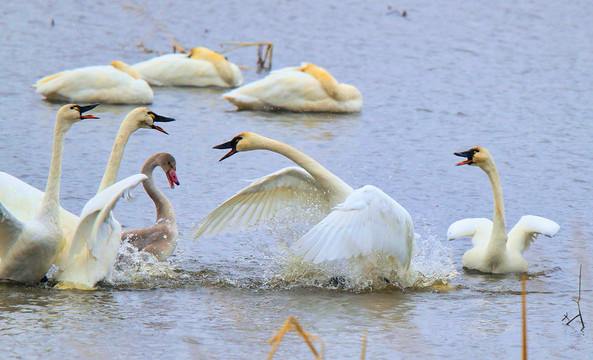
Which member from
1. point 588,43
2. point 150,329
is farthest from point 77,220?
point 588,43

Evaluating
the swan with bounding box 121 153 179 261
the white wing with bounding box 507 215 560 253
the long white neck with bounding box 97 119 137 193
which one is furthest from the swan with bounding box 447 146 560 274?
the long white neck with bounding box 97 119 137 193

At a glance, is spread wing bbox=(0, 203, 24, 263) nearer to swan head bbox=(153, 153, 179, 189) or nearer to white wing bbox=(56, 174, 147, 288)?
white wing bbox=(56, 174, 147, 288)

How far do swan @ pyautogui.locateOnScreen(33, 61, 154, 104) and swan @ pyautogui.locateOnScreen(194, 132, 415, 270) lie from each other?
16.0 ft

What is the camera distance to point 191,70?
12.9 metres

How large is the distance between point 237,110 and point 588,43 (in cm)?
726

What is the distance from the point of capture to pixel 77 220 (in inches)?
247

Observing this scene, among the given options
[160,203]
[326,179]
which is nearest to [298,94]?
[160,203]

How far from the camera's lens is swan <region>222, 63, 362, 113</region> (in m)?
11.7

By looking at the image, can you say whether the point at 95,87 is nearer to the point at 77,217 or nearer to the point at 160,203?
the point at 160,203

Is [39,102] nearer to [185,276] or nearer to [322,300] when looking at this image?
[185,276]

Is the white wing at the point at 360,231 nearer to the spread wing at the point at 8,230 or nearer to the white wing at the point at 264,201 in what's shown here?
the white wing at the point at 264,201

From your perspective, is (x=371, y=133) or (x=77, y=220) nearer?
(x=77, y=220)

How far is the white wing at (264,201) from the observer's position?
6.70 metres

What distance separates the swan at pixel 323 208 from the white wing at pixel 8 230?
141 cm
